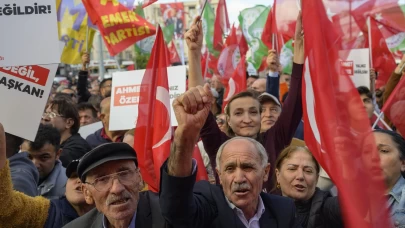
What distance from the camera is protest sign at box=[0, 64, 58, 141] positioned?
3617 millimetres

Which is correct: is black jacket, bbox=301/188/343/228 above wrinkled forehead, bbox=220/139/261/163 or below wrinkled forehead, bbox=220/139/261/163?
below

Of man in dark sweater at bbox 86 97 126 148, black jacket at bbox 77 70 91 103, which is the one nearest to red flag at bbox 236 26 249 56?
black jacket at bbox 77 70 91 103

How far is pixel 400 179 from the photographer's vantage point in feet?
12.4

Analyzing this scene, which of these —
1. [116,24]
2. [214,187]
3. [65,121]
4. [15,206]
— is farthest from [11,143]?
[116,24]

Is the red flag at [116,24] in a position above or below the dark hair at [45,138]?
above

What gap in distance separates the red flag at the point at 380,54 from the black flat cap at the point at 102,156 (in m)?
6.43

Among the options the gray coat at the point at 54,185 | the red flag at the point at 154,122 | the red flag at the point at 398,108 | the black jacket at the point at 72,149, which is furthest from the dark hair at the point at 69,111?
→ the red flag at the point at 398,108

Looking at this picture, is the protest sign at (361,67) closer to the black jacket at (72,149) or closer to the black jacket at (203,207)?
the black jacket at (72,149)

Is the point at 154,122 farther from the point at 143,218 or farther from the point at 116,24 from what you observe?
the point at 116,24

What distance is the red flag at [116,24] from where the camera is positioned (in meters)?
8.11

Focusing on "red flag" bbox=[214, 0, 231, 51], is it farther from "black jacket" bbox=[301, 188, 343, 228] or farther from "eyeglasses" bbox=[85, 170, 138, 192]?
"eyeglasses" bbox=[85, 170, 138, 192]

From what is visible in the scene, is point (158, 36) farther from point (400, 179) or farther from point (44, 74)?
point (400, 179)

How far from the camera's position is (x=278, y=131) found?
462 centimetres

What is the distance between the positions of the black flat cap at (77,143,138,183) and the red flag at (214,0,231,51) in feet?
29.6
